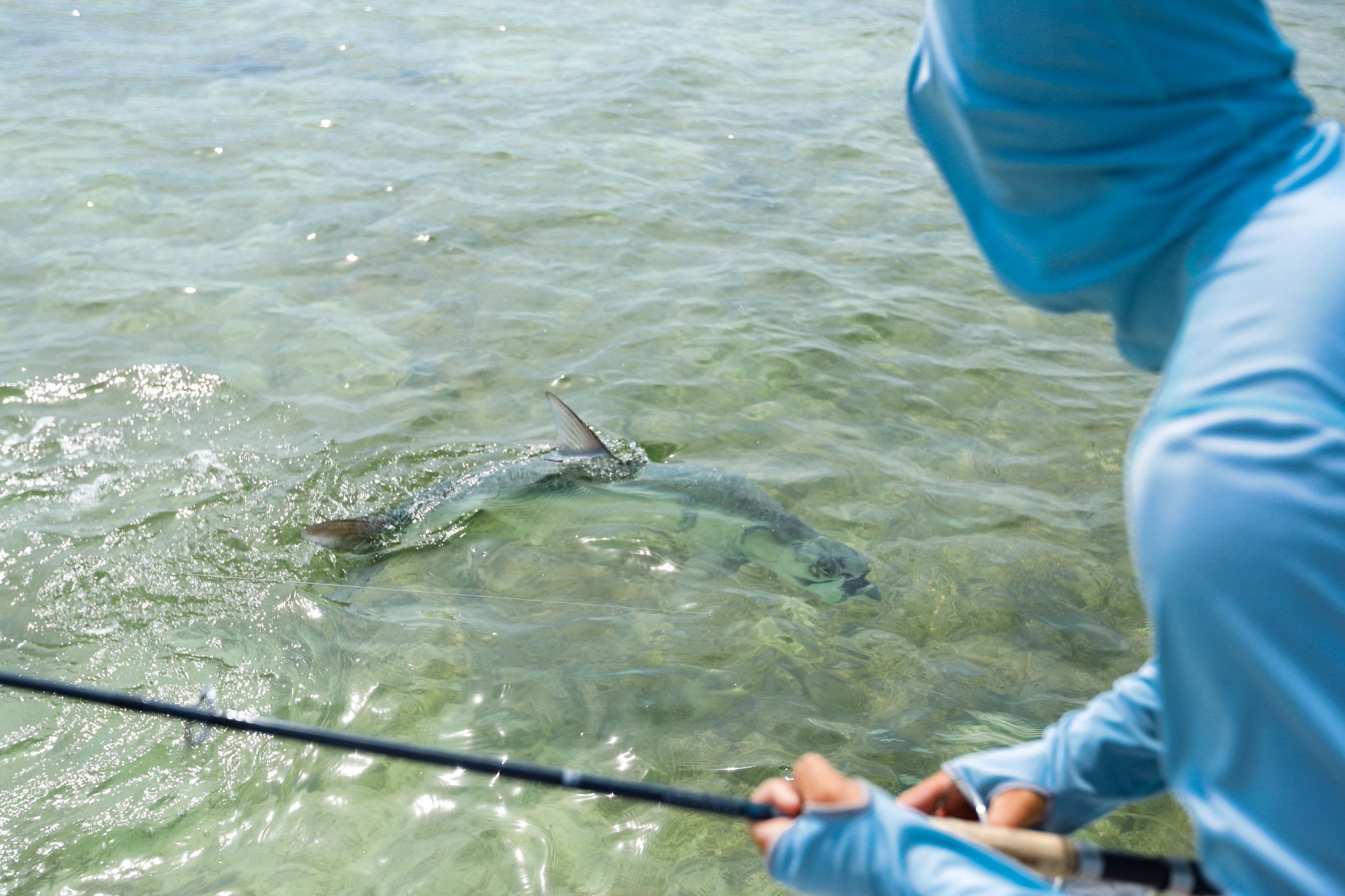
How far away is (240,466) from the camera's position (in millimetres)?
4574

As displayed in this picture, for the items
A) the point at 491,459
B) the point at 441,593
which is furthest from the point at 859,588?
the point at 491,459

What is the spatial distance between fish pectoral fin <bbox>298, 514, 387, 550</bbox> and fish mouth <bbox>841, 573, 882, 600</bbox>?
1.70m

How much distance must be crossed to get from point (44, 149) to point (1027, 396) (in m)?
7.19

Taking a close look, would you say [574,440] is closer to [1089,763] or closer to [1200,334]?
[1089,763]

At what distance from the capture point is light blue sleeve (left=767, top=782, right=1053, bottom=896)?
1.11m

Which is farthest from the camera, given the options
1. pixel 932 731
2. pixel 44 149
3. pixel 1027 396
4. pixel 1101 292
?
pixel 44 149

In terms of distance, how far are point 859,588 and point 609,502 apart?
1.04 meters

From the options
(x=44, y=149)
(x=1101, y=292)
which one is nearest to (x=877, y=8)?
(x=44, y=149)

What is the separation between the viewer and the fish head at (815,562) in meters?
3.80

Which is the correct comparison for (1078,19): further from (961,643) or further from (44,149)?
(44,149)

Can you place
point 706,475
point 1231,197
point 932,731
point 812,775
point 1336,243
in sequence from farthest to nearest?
point 706,475 < point 932,731 < point 812,775 < point 1231,197 < point 1336,243

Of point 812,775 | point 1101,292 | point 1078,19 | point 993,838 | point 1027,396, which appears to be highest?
point 1078,19

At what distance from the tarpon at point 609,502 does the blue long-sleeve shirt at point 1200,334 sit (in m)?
2.81

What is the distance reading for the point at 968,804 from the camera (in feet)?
5.23
